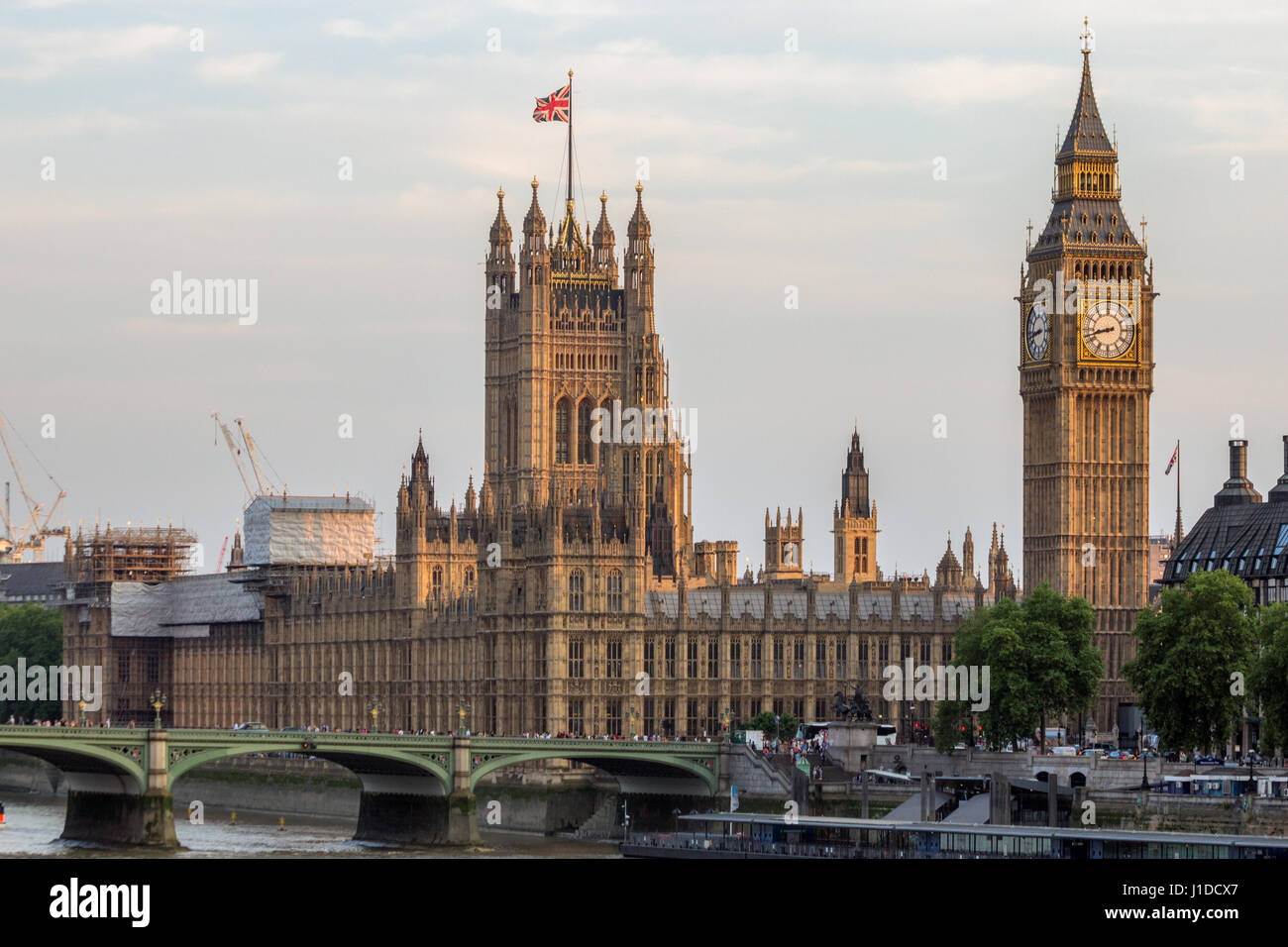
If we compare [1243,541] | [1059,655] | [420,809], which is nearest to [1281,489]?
[1243,541]

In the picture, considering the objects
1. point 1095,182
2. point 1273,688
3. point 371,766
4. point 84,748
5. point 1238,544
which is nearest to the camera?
point 1273,688

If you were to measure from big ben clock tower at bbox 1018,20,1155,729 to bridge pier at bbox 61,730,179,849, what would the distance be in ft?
166

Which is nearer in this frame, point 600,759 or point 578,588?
point 600,759

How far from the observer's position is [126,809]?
514ft

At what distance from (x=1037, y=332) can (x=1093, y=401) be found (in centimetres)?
465

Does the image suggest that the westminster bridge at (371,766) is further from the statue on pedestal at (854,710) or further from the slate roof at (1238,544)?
the slate roof at (1238,544)

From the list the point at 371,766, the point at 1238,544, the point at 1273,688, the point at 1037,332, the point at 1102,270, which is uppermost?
the point at 1102,270

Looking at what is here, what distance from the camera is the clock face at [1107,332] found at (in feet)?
593

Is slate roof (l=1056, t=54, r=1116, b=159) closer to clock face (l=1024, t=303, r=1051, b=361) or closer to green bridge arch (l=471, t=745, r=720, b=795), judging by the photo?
clock face (l=1024, t=303, r=1051, b=361)

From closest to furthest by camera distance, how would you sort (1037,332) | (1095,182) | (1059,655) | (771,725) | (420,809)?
(1059,655), (420,809), (771,725), (1037,332), (1095,182)

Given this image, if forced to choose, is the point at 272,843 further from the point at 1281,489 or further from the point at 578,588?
the point at 1281,489
